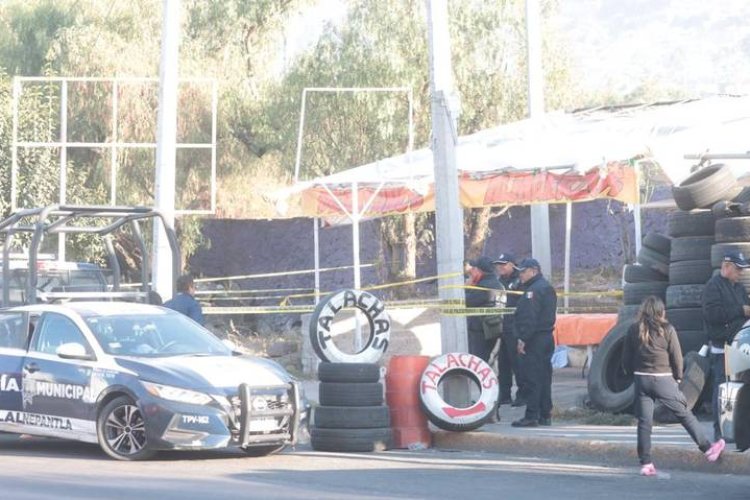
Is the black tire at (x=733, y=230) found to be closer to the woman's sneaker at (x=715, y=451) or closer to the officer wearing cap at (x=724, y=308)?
the officer wearing cap at (x=724, y=308)

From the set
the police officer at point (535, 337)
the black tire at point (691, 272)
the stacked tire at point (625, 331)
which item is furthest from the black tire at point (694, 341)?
the police officer at point (535, 337)

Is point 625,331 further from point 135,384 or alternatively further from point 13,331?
point 13,331

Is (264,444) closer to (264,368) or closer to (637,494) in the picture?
(264,368)

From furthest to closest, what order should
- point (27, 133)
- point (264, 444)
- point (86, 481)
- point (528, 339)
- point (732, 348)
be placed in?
point (27, 133), point (528, 339), point (264, 444), point (86, 481), point (732, 348)

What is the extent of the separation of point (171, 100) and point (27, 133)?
10783 mm

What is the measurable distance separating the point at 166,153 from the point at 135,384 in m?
7.61

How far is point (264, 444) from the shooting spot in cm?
1330

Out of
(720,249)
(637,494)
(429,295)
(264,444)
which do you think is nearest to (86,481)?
(264,444)

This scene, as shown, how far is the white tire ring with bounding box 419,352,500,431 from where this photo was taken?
14.1 m

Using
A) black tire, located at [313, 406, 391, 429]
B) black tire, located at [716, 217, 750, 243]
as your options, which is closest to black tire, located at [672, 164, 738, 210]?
black tire, located at [716, 217, 750, 243]

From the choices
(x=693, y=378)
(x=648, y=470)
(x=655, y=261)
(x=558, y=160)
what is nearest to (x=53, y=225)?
(x=558, y=160)

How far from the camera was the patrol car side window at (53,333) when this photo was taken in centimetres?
1389

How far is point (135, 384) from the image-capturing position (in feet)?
42.7

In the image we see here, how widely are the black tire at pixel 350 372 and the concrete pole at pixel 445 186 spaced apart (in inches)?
61.0
